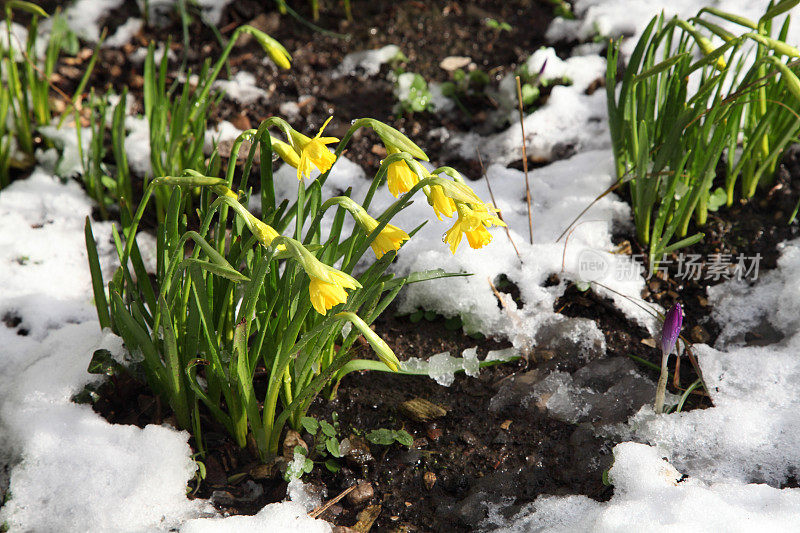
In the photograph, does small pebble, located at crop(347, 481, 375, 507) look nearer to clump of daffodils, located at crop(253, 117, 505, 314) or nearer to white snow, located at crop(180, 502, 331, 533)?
white snow, located at crop(180, 502, 331, 533)

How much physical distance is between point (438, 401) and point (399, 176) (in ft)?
2.49

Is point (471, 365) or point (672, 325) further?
point (471, 365)

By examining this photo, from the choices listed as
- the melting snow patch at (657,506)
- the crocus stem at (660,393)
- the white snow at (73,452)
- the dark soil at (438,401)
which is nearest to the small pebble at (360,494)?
the dark soil at (438,401)

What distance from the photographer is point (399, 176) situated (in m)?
1.25

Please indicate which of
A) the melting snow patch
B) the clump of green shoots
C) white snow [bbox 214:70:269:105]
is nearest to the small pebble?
the melting snow patch

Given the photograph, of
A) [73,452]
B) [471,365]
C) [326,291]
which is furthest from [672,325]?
[73,452]

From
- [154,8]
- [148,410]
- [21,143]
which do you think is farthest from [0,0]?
[148,410]

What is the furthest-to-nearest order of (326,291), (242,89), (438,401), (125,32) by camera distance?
(125,32)
(242,89)
(438,401)
(326,291)

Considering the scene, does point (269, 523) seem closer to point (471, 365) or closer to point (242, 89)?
point (471, 365)

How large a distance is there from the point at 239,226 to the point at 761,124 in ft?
4.98

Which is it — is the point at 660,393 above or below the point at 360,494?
above

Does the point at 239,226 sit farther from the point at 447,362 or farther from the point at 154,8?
the point at 154,8

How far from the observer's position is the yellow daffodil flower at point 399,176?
125 cm

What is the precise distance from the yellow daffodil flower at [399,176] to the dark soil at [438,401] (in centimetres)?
72
